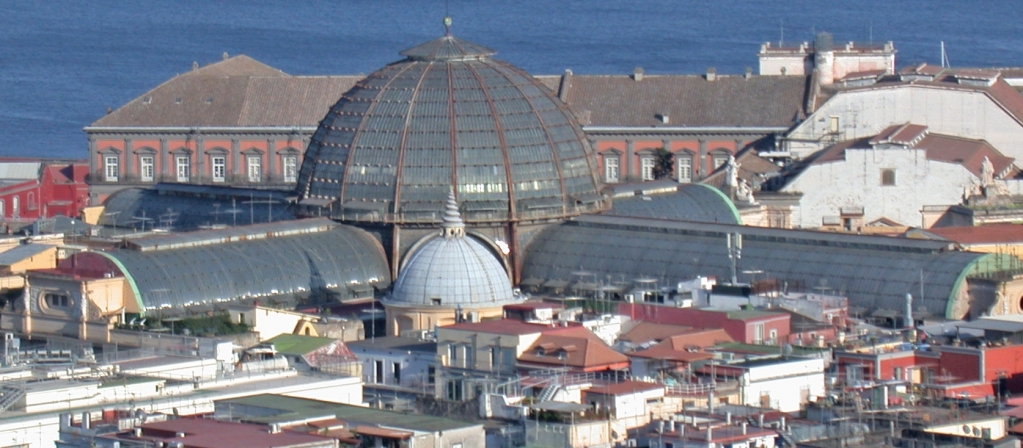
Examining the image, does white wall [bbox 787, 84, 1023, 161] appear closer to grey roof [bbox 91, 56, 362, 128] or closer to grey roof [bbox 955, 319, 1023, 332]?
grey roof [bbox 91, 56, 362, 128]

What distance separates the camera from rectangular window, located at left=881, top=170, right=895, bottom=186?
122 m

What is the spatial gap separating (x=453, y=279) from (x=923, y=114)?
4576cm

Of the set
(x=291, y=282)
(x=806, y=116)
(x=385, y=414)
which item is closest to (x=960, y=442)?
(x=385, y=414)

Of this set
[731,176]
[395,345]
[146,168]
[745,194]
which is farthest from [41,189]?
[395,345]

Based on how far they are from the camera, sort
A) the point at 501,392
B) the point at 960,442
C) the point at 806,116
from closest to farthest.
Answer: the point at 960,442, the point at 501,392, the point at 806,116

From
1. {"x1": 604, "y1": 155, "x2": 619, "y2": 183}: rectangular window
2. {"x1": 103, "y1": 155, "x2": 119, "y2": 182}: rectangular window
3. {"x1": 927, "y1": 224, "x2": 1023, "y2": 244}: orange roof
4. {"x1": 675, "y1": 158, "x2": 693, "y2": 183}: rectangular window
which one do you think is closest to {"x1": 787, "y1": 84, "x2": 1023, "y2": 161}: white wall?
{"x1": 675, "y1": 158, "x2": 693, "y2": 183}: rectangular window

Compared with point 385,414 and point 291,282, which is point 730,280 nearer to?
point 291,282

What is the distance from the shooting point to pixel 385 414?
7075 centimetres

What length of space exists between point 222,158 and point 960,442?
87.6 metres

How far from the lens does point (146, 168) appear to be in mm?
152000

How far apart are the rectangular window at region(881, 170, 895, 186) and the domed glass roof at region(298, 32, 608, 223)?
1982 cm

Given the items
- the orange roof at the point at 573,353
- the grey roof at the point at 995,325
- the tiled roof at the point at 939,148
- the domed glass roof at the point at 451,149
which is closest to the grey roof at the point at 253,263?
the domed glass roof at the point at 451,149

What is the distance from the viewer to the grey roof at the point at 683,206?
354 ft

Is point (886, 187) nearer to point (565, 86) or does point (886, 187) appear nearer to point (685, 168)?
point (685, 168)
